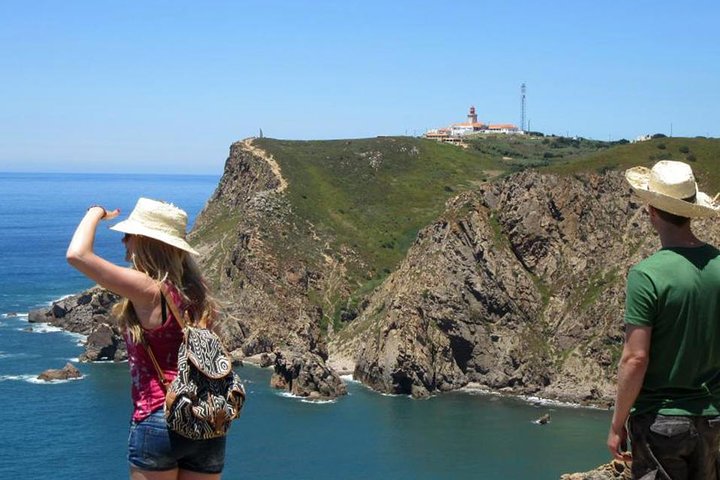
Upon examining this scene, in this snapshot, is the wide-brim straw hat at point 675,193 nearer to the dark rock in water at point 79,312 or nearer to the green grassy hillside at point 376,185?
the green grassy hillside at point 376,185

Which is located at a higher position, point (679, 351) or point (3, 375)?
point (679, 351)

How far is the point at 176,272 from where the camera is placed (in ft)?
28.6

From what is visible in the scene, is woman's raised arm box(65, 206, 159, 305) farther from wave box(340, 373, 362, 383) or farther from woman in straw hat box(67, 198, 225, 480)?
wave box(340, 373, 362, 383)

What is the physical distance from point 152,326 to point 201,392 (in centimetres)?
69

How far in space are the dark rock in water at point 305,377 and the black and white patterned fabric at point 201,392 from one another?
311 ft

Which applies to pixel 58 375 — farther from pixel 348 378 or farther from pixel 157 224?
pixel 157 224

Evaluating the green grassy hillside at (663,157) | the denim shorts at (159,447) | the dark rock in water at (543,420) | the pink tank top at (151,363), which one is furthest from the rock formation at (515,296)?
the pink tank top at (151,363)

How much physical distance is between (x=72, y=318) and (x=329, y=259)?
35.5m

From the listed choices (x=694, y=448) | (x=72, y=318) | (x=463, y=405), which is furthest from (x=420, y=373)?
(x=694, y=448)

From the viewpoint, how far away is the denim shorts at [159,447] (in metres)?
8.30

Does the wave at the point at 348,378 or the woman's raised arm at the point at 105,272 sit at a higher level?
the woman's raised arm at the point at 105,272

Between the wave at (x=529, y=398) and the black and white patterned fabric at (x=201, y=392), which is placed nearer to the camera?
the black and white patterned fabric at (x=201, y=392)

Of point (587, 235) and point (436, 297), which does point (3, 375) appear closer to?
point (436, 297)

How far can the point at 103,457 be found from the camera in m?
79.4
